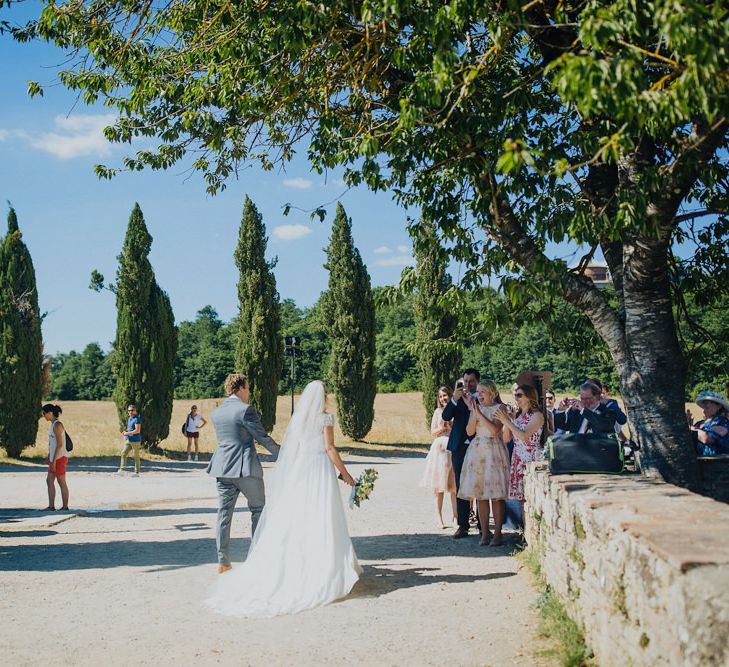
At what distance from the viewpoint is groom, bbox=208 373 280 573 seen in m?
7.52

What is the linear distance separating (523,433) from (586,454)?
179 centimetres

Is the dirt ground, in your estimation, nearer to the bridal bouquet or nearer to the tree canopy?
the bridal bouquet

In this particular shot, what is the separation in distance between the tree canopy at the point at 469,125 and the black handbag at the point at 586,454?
929mm

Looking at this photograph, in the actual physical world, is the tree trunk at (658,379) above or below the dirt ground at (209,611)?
above

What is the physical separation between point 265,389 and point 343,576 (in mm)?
23958

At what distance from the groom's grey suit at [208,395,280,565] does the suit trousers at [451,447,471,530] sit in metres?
2.95

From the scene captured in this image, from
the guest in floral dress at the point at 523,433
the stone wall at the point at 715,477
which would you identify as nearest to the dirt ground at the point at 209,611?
the guest in floral dress at the point at 523,433

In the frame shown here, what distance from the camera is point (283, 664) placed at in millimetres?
5004

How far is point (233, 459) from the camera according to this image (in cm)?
755

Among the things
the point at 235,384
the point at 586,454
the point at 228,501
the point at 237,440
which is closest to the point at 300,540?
the point at 228,501

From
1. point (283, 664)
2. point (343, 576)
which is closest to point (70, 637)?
point (283, 664)

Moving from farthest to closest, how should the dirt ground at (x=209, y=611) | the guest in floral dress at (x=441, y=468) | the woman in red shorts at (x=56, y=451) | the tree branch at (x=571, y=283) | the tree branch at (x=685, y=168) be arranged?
the woman in red shorts at (x=56, y=451)
the guest in floral dress at (x=441, y=468)
the tree branch at (x=571, y=283)
the tree branch at (x=685, y=168)
the dirt ground at (x=209, y=611)

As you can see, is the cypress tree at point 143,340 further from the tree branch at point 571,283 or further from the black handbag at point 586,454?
the black handbag at point 586,454

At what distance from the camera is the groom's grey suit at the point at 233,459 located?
752cm
